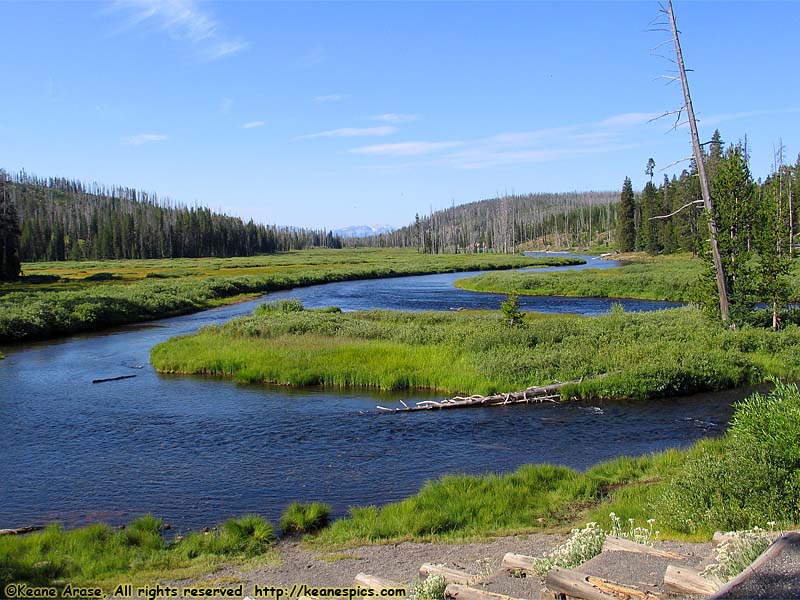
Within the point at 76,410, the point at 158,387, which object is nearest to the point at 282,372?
the point at 158,387

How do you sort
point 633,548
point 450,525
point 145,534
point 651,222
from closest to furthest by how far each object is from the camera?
point 633,548 < point 145,534 < point 450,525 < point 651,222

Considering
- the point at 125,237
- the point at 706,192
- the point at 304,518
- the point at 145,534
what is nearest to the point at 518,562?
the point at 304,518

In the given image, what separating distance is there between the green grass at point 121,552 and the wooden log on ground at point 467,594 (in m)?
4.91

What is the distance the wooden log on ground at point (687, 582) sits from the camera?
21.0 ft

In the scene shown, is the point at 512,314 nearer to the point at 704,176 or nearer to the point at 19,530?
the point at 704,176

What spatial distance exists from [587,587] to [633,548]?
1.47 m

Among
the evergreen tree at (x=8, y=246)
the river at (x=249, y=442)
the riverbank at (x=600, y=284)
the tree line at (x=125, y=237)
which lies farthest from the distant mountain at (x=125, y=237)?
the river at (x=249, y=442)

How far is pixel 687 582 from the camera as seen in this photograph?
654cm

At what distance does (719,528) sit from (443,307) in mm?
43847

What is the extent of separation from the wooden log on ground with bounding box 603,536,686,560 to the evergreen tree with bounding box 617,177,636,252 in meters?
126

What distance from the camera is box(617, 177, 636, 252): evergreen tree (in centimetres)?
12734

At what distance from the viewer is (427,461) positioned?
56.6ft

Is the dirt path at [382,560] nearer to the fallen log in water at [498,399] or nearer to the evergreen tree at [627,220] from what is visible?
the fallen log in water at [498,399]

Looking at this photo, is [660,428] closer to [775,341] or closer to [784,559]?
[775,341]
